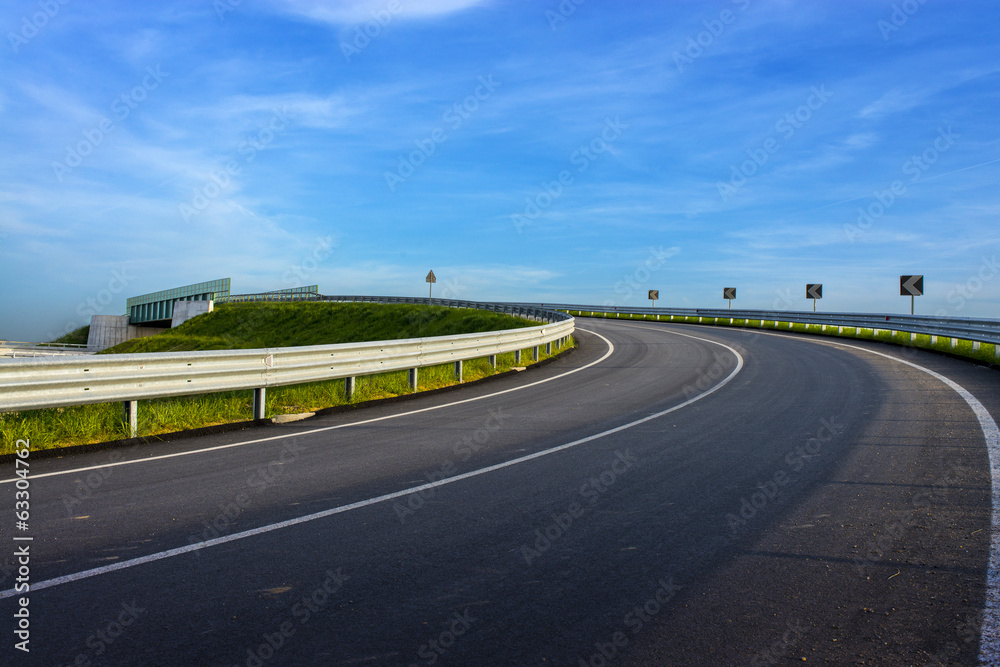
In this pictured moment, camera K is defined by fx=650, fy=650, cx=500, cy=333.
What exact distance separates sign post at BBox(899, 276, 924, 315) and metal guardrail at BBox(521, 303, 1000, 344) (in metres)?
1.32

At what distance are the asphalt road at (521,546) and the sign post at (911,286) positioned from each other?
21661 millimetres

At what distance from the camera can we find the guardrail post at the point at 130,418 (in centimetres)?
821

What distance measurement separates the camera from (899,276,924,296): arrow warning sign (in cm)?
2698

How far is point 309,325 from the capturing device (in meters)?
54.1

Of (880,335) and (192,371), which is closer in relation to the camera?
(192,371)

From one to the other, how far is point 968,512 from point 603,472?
2.90 metres

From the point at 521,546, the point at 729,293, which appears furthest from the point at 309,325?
the point at 521,546

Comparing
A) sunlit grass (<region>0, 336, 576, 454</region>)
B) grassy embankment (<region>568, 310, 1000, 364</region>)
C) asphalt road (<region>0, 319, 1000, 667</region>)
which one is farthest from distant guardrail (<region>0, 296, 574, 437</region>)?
grassy embankment (<region>568, 310, 1000, 364</region>)

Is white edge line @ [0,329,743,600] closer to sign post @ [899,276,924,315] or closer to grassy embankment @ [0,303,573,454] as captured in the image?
grassy embankment @ [0,303,573,454]

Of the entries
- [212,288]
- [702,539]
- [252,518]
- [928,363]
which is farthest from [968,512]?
[212,288]

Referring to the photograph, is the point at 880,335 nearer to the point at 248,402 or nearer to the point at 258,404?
the point at 248,402

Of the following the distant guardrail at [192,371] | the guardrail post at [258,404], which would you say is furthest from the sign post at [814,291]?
the guardrail post at [258,404]

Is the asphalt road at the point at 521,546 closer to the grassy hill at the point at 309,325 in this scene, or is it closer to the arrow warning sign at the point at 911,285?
the arrow warning sign at the point at 911,285

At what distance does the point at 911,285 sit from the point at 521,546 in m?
28.8
